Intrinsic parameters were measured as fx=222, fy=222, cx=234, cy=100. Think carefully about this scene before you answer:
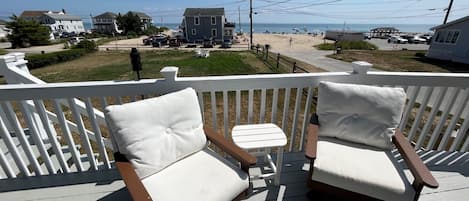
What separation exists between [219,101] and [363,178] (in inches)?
186

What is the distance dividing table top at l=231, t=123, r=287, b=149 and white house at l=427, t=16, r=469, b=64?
62.5 feet

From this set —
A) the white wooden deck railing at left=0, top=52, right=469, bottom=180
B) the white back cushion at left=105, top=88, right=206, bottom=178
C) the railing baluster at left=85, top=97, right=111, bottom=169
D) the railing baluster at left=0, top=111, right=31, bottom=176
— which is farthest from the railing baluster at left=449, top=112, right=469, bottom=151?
the railing baluster at left=0, top=111, right=31, bottom=176

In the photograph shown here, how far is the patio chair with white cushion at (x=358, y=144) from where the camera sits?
1525 millimetres

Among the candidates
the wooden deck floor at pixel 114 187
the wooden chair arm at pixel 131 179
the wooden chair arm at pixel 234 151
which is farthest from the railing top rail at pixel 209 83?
the wooden deck floor at pixel 114 187

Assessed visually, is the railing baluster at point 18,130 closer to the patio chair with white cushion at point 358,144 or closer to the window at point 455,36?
the patio chair with white cushion at point 358,144

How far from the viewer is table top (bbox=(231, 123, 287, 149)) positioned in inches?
67.5

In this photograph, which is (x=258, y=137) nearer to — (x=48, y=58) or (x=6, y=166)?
(x=6, y=166)

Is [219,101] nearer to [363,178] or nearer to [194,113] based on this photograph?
[194,113]

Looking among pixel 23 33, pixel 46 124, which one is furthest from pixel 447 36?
pixel 23 33

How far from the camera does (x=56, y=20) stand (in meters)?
44.8

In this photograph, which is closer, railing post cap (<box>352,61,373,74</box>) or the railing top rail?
the railing top rail

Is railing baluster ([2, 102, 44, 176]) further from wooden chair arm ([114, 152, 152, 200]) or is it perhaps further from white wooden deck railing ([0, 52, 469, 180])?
wooden chair arm ([114, 152, 152, 200])

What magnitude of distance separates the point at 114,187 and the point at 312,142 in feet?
5.70

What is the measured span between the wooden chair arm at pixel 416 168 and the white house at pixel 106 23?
55.1 meters
